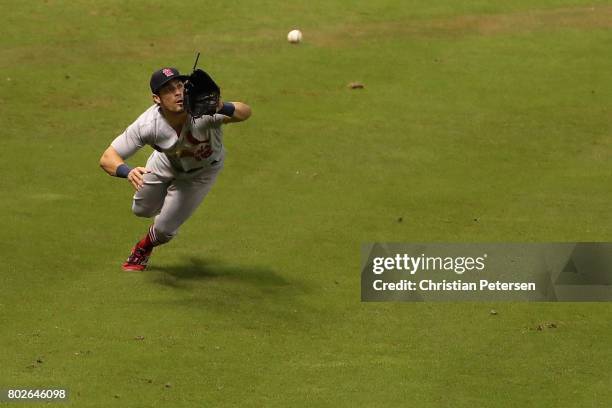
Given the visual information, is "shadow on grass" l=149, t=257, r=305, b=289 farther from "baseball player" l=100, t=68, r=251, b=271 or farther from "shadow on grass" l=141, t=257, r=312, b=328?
"baseball player" l=100, t=68, r=251, b=271

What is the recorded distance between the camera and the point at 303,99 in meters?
19.3

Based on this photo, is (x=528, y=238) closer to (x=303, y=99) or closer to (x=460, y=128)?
(x=460, y=128)

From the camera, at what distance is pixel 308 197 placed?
15.9m

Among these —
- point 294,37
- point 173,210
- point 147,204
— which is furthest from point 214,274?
point 294,37

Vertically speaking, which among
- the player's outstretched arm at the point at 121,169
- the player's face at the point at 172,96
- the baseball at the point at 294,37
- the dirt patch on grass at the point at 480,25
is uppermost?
the dirt patch on grass at the point at 480,25

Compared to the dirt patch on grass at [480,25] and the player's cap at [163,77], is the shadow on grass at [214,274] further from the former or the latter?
the dirt patch on grass at [480,25]

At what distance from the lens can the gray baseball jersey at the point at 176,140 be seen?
1275 cm

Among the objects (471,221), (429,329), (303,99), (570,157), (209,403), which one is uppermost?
(303,99)

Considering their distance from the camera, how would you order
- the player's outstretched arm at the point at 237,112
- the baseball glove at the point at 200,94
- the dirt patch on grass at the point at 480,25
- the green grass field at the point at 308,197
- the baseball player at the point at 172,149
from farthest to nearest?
the dirt patch on grass at the point at 480,25 < the player's outstretched arm at the point at 237,112 < the baseball player at the point at 172,149 < the baseball glove at the point at 200,94 < the green grass field at the point at 308,197

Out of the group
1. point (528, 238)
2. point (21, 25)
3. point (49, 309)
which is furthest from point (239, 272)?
point (21, 25)

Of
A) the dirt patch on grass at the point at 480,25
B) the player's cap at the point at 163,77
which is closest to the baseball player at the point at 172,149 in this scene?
the player's cap at the point at 163,77

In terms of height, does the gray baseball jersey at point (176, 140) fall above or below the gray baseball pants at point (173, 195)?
above

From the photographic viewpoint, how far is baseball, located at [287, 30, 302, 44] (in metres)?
Answer: 21.3

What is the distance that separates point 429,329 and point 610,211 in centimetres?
439
